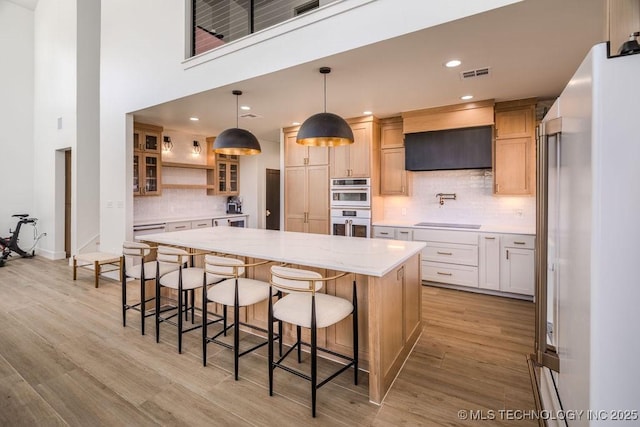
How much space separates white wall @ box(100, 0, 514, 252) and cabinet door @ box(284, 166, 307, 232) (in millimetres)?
2240

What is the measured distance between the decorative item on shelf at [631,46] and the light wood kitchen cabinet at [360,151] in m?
3.98

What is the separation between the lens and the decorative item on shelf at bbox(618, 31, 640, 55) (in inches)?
36.1

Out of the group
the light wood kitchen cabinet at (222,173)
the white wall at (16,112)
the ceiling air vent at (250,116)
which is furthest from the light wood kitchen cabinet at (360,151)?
the white wall at (16,112)

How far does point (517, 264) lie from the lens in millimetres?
3945

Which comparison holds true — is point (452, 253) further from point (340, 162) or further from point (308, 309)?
point (308, 309)

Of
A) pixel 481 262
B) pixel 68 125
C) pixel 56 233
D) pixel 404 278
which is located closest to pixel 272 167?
pixel 68 125

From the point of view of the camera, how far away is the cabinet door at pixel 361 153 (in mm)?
4941

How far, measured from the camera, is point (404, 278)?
8.49 ft

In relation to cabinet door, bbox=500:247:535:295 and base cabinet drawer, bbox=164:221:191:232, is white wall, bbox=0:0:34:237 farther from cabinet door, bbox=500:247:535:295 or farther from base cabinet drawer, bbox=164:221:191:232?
cabinet door, bbox=500:247:535:295

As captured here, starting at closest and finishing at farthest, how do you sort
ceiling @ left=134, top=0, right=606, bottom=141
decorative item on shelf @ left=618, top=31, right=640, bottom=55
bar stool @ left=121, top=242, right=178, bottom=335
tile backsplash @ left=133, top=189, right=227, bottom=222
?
decorative item on shelf @ left=618, top=31, right=640, bottom=55 → ceiling @ left=134, top=0, right=606, bottom=141 → bar stool @ left=121, top=242, right=178, bottom=335 → tile backsplash @ left=133, top=189, right=227, bottom=222

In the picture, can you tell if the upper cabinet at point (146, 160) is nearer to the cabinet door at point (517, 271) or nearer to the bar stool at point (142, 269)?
the bar stool at point (142, 269)

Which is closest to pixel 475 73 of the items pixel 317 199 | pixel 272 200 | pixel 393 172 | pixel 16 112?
pixel 393 172

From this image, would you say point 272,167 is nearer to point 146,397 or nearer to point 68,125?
point 68,125

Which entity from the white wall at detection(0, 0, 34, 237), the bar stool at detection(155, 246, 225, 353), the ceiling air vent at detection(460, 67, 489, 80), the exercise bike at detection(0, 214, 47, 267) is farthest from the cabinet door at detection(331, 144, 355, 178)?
the white wall at detection(0, 0, 34, 237)
